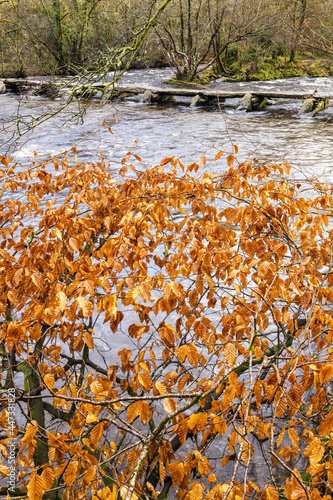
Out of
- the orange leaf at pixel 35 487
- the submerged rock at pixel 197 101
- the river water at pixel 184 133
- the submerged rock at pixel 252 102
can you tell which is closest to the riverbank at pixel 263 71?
the river water at pixel 184 133

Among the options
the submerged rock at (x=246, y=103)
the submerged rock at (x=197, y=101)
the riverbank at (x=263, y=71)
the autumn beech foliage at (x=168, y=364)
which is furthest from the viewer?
the riverbank at (x=263, y=71)

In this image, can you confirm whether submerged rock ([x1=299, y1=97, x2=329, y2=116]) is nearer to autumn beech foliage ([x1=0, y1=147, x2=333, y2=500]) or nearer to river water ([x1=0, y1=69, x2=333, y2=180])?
river water ([x1=0, y1=69, x2=333, y2=180])

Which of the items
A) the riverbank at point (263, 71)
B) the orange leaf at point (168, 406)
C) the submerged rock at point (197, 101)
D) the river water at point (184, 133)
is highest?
the riverbank at point (263, 71)

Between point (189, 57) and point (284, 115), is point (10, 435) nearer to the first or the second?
point (284, 115)

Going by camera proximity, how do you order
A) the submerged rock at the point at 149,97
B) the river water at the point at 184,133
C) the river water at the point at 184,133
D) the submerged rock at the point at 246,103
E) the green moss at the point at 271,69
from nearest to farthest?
the river water at the point at 184,133
the river water at the point at 184,133
the submerged rock at the point at 246,103
the submerged rock at the point at 149,97
the green moss at the point at 271,69

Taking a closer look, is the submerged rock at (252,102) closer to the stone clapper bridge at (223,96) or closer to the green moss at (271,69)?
the stone clapper bridge at (223,96)

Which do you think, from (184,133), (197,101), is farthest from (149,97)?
(184,133)

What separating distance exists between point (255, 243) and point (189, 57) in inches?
775

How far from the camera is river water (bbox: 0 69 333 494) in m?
10.7

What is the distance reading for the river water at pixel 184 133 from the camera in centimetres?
1073

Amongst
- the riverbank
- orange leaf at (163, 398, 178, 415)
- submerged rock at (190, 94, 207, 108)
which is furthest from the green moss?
orange leaf at (163, 398, 178, 415)

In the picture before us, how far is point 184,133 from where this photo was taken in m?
13.4

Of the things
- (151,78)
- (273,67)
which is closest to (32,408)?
(151,78)

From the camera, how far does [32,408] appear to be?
2.78 m
